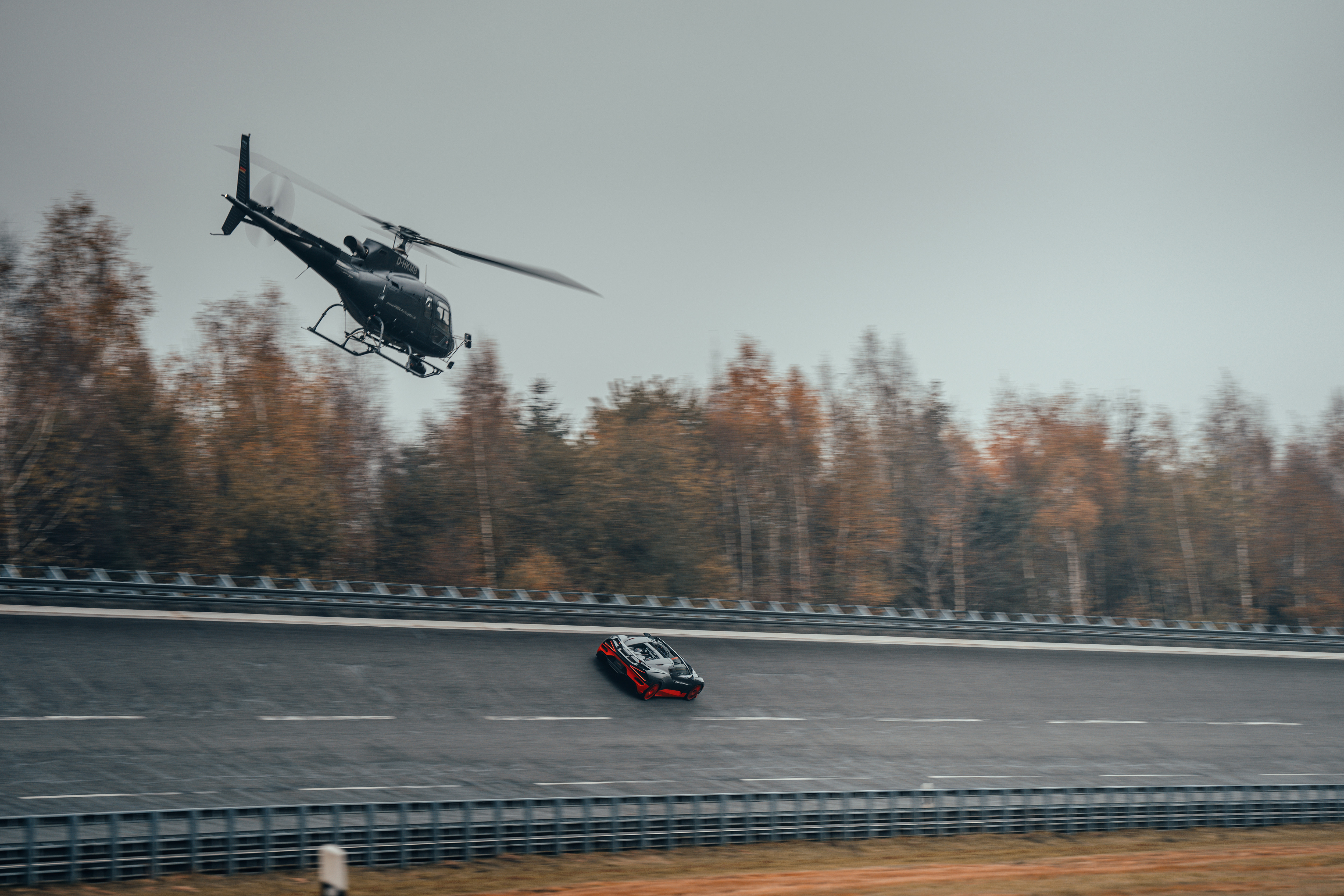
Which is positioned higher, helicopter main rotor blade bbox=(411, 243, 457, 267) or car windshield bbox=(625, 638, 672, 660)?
helicopter main rotor blade bbox=(411, 243, 457, 267)

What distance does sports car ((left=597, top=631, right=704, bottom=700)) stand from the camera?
24.1 meters

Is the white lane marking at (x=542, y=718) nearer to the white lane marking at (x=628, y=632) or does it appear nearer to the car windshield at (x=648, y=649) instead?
the car windshield at (x=648, y=649)

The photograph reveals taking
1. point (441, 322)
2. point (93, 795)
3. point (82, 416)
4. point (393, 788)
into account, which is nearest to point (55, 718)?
point (93, 795)

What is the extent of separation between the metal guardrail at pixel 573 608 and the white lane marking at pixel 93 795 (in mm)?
8599

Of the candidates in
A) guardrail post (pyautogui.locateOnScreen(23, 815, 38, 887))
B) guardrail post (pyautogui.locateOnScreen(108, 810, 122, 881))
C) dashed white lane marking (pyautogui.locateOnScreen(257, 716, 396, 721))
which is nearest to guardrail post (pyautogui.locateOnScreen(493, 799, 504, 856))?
guardrail post (pyautogui.locateOnScreen(108, 810, 122, 881))

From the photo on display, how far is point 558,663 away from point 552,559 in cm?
2066

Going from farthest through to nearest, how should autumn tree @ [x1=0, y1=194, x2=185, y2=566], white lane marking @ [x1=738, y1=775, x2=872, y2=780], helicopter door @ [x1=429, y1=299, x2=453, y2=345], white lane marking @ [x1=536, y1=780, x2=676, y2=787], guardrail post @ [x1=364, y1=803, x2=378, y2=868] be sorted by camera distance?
1. autumn tree @ [x1=0, y1=194, x2=185, y2=566]
2. helicopter door @ [x1=429, y1=299, x2=453, y2=345]
3. white lane marking @ [x1=738, y1=775, x2=872, y2=780]
4. white lane marking @ [x1=536, y1=780, x2=676, y2=787]
5. guardrail post @ [x1=364, y1=803, x2=378, y2=868]

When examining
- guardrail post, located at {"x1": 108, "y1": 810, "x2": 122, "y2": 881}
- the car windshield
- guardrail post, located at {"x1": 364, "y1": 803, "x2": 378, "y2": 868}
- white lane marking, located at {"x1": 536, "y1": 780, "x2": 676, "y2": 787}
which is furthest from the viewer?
the car windshield

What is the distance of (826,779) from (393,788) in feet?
29.0

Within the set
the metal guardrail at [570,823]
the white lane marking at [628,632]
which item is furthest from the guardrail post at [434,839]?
the white lane marking at [628,632]

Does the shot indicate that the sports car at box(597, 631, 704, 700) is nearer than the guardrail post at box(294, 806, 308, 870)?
No

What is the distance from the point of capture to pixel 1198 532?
60250 millimetres

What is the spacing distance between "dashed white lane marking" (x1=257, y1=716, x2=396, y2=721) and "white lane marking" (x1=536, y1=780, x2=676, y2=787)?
4.04 metres

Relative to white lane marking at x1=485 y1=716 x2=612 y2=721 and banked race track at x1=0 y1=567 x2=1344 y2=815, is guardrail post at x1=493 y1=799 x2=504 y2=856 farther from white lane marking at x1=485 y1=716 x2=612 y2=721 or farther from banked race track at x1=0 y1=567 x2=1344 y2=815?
white lane marking at x1=485 y1=716 x2=612 y2=721
